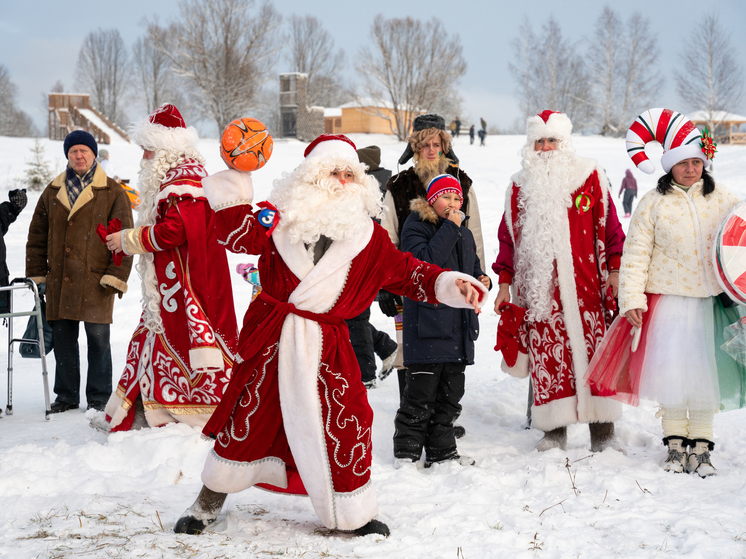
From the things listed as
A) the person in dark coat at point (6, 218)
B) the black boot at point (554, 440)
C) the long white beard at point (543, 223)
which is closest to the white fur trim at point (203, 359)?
the long white beard at point (543, 223)

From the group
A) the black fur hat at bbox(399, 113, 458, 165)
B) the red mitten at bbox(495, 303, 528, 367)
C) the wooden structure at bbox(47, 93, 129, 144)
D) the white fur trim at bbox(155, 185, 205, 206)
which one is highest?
the wooden structure at bbox(47, 93, 129, 144)

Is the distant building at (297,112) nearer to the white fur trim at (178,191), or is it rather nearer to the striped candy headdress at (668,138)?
the white fur trim at (178,191)

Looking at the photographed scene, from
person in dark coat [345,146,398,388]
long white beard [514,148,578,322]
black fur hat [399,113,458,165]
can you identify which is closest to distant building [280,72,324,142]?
person in dark coat [345,146,398,388]

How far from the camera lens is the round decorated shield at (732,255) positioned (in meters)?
3.71

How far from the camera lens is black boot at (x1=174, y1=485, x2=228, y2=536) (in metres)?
3.00

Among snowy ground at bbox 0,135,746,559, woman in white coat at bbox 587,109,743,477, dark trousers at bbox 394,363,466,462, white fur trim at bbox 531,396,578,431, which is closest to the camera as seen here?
snowy ground at bbox 0,135,746,559

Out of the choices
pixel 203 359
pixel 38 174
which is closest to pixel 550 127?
pixel 203 359

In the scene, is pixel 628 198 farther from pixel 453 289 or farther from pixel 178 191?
pixel 453 289

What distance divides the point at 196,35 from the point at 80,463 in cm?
4291

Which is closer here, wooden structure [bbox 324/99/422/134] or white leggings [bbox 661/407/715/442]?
white leggings [bbox 661/407/715/442]

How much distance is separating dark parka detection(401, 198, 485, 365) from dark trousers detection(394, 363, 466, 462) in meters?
0.09

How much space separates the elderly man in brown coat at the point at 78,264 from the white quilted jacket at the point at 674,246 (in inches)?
154

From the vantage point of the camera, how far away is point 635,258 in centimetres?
404

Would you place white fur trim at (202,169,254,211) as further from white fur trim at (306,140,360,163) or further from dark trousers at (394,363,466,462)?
dark trousers at (394,363,466,462)
